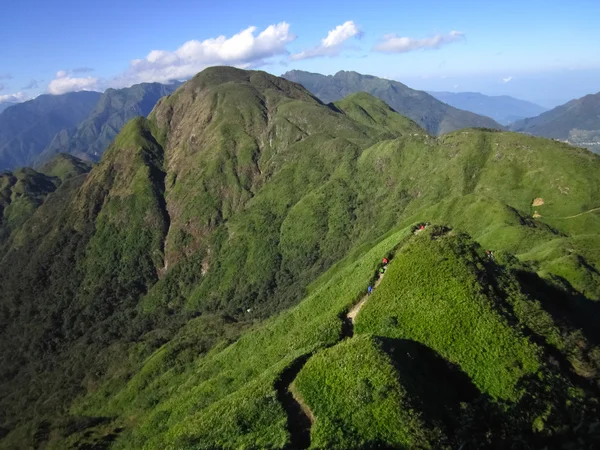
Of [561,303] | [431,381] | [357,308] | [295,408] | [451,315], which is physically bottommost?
[561,303]

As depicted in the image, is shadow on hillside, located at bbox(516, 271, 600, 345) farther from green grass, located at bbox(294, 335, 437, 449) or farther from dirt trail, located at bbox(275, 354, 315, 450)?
dirt trail, located at bbox(275, 354, 315, 450)

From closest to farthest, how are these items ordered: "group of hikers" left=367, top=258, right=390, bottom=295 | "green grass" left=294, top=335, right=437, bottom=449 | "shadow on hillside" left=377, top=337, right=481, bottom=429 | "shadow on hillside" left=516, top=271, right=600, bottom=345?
"green grass" left=294, top=335, right=437, bottom=449 < "shadow on hillside" left=377, top=337, right=481, bottom=429 < "group of hikers" left=367, top=258, right=390, bottom=295 < "shadow on hillside" left=516, top=271, right=600, bottom=345

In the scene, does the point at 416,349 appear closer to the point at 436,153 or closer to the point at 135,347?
the point at 135,347

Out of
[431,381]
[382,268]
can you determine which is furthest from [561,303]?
[431,381]

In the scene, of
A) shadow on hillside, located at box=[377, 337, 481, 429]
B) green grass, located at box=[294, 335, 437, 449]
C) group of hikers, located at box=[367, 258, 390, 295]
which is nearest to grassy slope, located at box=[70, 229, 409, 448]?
group of hikers, located at box=[367, 258, 390, 295]

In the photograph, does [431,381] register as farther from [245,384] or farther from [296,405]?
[245,384]

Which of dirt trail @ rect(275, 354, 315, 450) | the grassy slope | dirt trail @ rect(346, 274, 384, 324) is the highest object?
dirt trail @ rect(346, 274, 384, 324)

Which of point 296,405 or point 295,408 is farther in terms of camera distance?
point 296,405
